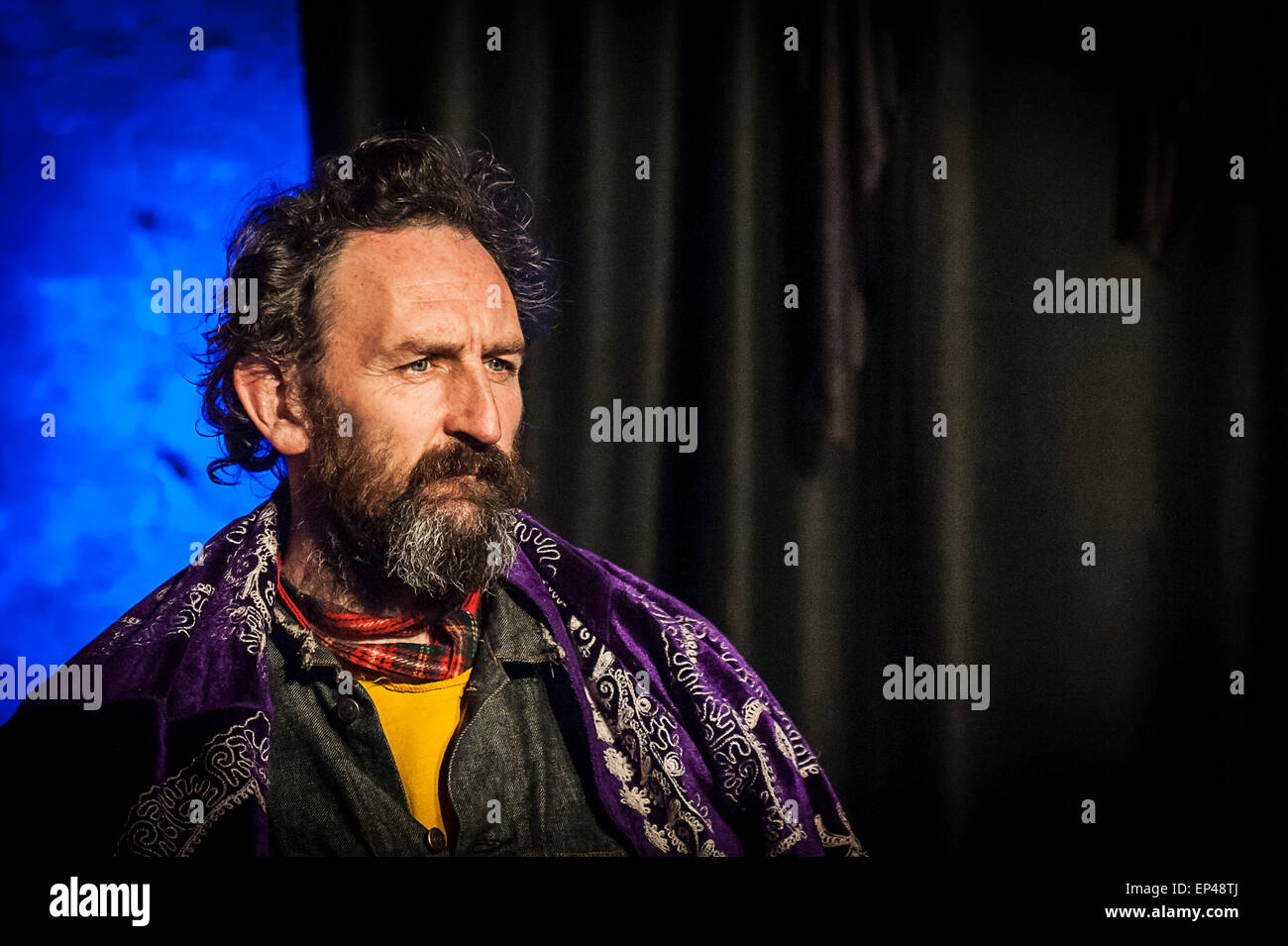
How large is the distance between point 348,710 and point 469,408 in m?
0.57

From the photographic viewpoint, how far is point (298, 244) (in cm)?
176

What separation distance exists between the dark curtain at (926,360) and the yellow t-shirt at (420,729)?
16.6 inches

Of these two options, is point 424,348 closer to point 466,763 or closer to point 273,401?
point 273,401

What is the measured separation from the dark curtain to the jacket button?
1.71ft

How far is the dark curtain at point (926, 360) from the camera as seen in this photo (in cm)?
190

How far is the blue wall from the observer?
6.04 feet

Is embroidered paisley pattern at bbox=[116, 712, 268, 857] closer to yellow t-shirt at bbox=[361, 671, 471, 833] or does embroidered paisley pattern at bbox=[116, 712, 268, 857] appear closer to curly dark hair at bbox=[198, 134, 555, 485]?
yellow t-shirt at bbox=[361, 671, 471, 833]

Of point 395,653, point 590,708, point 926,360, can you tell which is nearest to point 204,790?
point 395,653

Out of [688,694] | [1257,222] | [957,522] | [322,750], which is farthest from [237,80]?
[1257,222]

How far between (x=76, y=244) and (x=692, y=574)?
1.40 meters

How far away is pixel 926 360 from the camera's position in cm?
192

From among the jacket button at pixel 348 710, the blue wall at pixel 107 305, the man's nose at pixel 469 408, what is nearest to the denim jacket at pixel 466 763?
the jacket button at pixel 348 710

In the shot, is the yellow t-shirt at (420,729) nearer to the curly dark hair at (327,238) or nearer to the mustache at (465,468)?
the mustache at (465,468)

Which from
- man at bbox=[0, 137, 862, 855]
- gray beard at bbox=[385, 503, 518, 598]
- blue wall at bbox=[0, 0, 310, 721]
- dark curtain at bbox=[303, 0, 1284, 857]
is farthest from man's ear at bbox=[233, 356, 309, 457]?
dark curtain at bbox=[303, 0, 1284, 857]
